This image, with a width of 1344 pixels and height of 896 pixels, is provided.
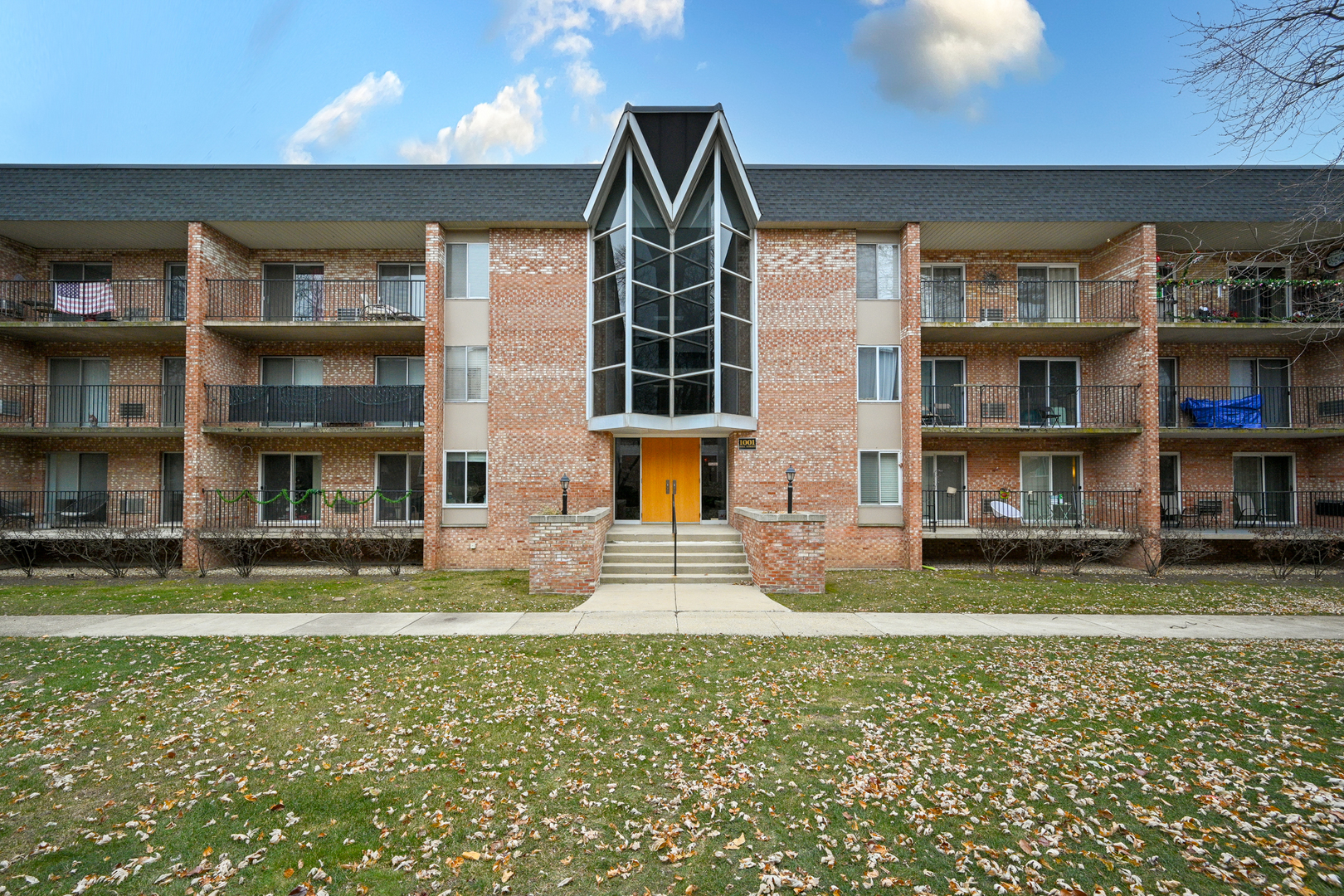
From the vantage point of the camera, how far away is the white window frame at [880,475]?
48.1 ft

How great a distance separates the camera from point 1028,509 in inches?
613

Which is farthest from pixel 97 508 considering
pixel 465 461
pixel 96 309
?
pixel 465 461

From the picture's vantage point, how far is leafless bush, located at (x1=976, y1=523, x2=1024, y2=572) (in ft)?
45.2

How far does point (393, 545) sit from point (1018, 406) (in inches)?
610

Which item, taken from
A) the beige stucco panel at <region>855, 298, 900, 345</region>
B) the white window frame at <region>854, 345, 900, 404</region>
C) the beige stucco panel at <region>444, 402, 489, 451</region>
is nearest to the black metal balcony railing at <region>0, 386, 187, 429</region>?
the beige stucco panel at <region>444, 402, 489, 451</region>

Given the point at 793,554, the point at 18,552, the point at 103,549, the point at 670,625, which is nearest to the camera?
the point at 670,625

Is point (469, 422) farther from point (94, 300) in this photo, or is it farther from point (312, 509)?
point (94, 300)

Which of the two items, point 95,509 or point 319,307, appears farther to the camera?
point 319,307

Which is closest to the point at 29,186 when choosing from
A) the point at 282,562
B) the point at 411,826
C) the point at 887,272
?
the point at 282,562

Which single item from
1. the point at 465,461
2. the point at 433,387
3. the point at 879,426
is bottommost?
the point at 465,461

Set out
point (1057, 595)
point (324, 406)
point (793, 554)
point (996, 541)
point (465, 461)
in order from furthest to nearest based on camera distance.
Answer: point (324, 406)
point (465, 461)
point (996, 541)
point (793, 554)
point (1057, 595)

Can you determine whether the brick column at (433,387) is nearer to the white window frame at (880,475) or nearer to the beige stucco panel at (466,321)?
the beige stucco panel at (466,321)

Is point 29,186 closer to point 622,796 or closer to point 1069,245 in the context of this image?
point 622,796

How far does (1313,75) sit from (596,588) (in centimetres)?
1102
